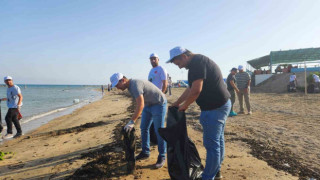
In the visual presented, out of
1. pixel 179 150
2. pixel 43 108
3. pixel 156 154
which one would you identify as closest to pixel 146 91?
pixel 179 150

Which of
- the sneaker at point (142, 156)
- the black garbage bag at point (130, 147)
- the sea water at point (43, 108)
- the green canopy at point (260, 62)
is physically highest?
the green canopy at point (260, 62)

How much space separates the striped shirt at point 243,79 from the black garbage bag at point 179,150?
6162 mm

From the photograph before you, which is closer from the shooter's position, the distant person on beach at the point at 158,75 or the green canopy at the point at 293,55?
the distant person on beach at the point at 158,75

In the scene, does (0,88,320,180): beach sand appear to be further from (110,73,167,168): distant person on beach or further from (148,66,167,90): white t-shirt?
(148,66,167,90): white t-shirt

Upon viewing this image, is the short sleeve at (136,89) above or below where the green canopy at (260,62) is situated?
below

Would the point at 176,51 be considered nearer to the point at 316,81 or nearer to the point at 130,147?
the point at 130,147

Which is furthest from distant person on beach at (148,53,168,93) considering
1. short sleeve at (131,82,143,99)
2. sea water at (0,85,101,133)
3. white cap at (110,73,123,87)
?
sea water at (0,85,101,133)

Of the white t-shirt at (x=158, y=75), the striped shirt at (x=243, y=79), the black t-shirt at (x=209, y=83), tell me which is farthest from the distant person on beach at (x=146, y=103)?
the striped shirt at (x=243, y=79)

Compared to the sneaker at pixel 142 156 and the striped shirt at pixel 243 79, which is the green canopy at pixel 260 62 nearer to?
the striped shirt at pixel 243 79

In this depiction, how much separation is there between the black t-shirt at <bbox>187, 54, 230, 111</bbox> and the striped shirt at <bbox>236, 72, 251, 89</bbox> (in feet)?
19.8

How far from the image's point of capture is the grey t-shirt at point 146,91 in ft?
10.7

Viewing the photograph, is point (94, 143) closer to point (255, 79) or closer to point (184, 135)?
point (184, 135)

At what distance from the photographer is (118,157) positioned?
4137mm

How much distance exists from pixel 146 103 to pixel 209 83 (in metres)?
1.30
